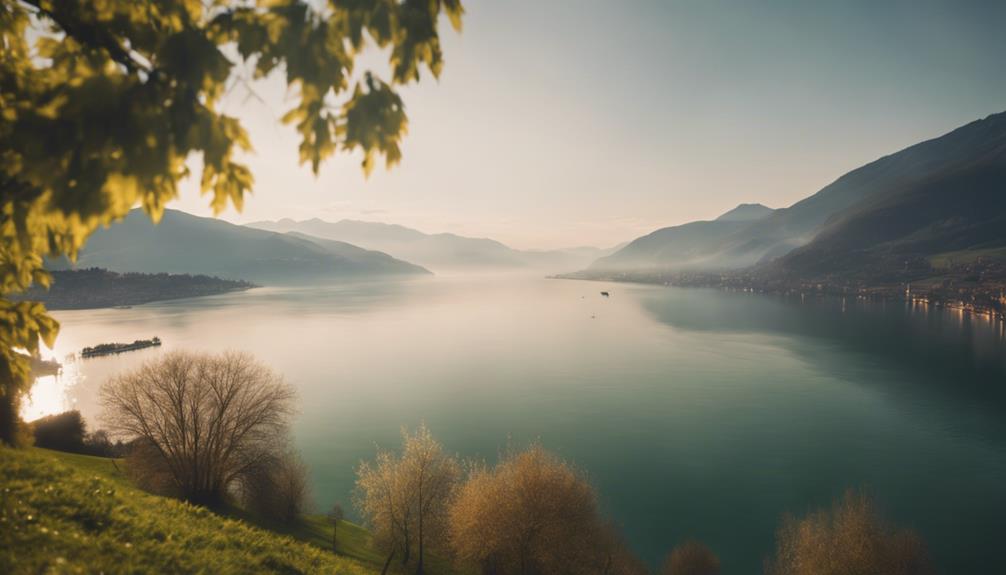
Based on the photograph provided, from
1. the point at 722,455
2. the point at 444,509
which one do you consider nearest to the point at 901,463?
the point at 722,455

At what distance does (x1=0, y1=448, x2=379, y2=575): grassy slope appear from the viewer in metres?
7.39

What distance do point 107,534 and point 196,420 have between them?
123 ft

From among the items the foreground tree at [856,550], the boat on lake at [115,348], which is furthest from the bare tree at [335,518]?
the boat on lake at [115,348]

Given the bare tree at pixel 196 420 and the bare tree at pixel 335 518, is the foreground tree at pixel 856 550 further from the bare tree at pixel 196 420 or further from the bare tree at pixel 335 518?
the bare tree at pixel 196 420

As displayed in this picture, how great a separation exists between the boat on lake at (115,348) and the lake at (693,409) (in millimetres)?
5214

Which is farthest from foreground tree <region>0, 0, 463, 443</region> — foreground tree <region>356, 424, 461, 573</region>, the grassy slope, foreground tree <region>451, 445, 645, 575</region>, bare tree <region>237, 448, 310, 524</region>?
bare tree <region>237, 448, 310, 524</region>

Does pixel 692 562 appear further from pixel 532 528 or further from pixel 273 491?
pixel 273 491

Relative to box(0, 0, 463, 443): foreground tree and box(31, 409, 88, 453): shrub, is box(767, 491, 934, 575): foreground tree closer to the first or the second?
box(0, 0, 463, 443): foreground tree

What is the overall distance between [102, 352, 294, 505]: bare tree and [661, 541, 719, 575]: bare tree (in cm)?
3649

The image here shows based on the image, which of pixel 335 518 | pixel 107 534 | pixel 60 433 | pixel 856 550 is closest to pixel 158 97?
pixel 107 534

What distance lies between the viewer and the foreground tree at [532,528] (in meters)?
31.7

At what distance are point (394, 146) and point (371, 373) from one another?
10327 centimetres

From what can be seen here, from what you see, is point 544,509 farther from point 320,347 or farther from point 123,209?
point 320,347

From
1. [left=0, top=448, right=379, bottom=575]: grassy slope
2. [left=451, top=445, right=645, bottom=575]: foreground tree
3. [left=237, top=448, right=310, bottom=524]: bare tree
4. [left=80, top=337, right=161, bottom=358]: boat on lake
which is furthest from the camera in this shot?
[left=80, top=337, right=161, bottom=358]: boat on lake
